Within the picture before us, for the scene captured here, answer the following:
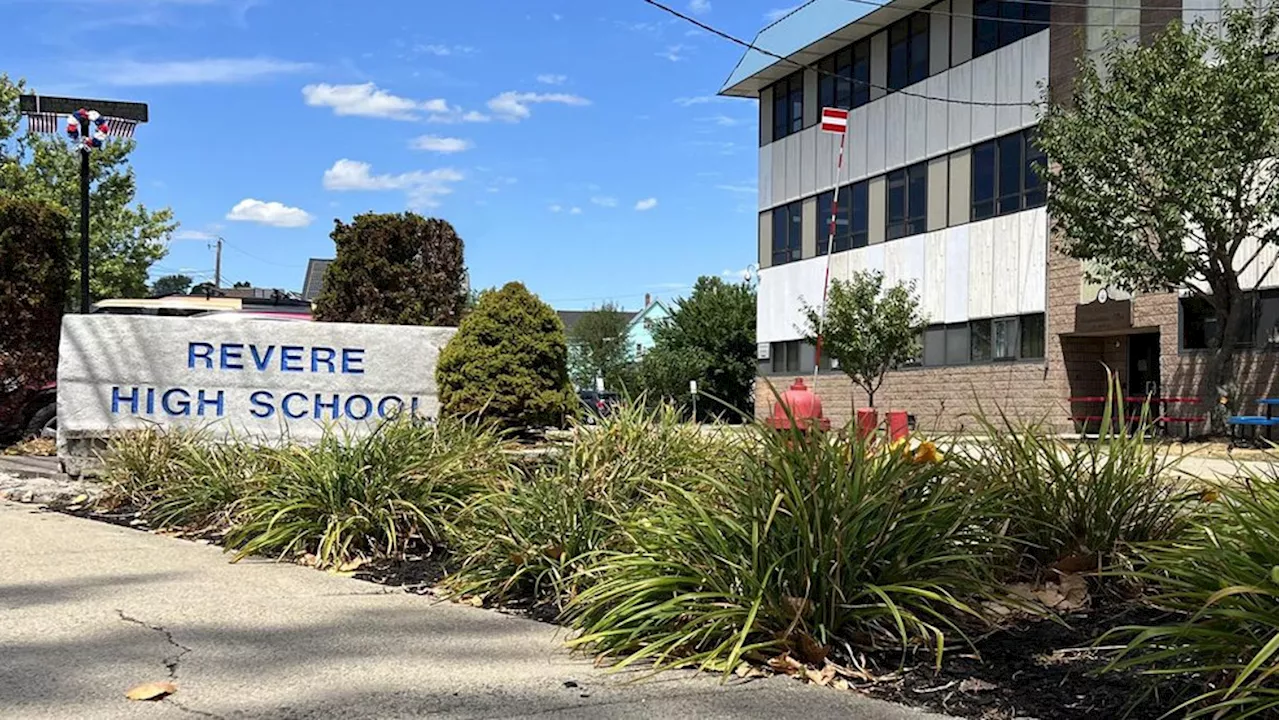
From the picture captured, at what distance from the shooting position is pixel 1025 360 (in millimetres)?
26078

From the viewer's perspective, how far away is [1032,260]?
84.1 ft

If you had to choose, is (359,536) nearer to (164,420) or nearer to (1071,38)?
(164,420)

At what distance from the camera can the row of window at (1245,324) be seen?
20.2 meters

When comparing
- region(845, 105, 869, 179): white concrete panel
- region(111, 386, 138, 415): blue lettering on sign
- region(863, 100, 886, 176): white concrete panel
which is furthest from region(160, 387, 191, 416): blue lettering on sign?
region(845, 105, 869, 179): white concrete panel

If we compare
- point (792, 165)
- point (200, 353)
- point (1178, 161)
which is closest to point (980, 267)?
point (792, 165)

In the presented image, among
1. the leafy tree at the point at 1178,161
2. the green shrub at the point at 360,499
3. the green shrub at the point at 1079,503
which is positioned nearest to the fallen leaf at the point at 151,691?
the green shrub at the point at 360,499

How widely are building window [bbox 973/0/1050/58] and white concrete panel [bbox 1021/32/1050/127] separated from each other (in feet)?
0.81

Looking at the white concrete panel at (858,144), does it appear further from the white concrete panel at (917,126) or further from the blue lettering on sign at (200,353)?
the blue lettering on sign at (200,353)

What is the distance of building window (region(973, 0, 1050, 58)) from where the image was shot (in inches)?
1007

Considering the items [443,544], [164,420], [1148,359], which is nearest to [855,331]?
[1148,359]

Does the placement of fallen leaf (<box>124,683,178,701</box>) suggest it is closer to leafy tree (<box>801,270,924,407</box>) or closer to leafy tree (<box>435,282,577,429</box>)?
leafy tree (<box>435,282,577,429</box>)

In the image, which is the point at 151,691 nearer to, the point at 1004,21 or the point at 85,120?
the point at 85,120

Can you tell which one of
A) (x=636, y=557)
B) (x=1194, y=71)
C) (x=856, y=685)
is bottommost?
(x=856, y=685)

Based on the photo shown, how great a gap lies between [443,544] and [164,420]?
5183mm
